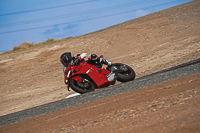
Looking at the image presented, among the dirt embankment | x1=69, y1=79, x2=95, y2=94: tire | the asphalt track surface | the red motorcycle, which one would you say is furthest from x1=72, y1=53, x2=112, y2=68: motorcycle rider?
the dirt embankment

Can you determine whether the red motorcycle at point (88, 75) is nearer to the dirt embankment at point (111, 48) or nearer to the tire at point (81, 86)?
the tire at point (81, 86)

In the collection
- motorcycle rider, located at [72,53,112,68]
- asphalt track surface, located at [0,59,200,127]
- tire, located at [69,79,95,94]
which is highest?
motorcycle rider, located at [72,53,112,68]

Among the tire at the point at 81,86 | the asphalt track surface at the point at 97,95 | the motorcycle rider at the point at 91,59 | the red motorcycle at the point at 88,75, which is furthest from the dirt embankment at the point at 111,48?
the asphalt track surface at the point at 97,95

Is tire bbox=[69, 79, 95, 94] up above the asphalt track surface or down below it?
above

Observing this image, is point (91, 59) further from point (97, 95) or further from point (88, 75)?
point (97, 95)

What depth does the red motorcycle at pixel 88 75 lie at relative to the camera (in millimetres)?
8039

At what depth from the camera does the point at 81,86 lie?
26.5 ft

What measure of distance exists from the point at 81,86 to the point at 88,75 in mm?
482

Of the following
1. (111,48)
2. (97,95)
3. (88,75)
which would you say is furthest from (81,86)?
(111,48)

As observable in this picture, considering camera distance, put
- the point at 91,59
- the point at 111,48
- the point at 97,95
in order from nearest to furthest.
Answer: the point at 97,95
the point at 91,59
the point at 111,48

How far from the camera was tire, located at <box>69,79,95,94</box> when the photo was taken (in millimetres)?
7958

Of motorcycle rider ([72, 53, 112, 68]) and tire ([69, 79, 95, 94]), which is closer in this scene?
tire ([69, 79, 95, 94])

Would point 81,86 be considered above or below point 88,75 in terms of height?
below

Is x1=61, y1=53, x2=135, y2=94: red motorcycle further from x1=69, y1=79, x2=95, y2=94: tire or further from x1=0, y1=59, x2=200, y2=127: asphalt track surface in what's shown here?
x1=0, y1=59, x2=200, y2=127: asphalt track surface
